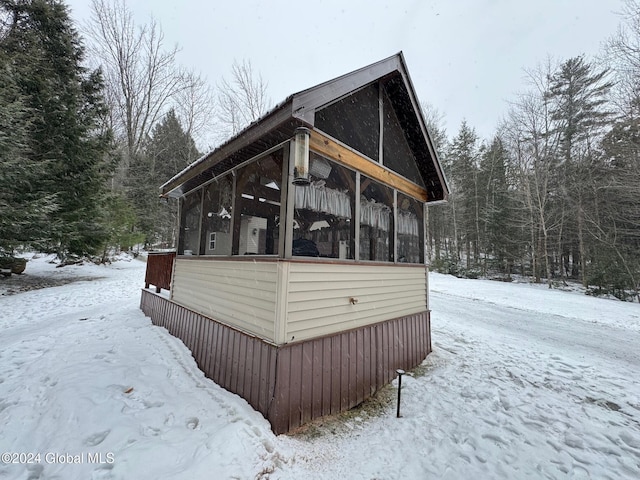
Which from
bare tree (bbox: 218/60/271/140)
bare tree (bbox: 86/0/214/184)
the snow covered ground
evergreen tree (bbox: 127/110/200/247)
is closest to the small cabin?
the snow covered ground

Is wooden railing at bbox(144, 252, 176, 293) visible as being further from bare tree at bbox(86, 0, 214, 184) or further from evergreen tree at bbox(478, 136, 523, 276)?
evergreen tree at bbox(478, 136, 523, 276)

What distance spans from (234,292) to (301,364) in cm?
139

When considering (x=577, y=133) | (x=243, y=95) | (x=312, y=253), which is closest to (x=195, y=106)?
Result: (x=243, y=95)

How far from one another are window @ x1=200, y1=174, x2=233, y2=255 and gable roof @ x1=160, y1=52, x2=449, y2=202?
10.6 inches

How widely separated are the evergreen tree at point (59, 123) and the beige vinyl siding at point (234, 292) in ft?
22.6

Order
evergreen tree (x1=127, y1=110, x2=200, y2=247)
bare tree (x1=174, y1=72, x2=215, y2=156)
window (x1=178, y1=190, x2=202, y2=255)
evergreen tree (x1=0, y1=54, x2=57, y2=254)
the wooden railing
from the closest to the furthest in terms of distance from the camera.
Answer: window (x1=178, y1=190, x2=202, y2=255) → the wooden railing → evergreen tree (x1=0, y1=54, x2=57, y2=254) → evergreen tree (x1=127, y1=110, x2=200, y2=247) → bare tree (x1=174, y1=72, x2=215, y2=156)

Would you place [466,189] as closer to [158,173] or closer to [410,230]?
[410,230]

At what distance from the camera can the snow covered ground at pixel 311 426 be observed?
2381 millimetres

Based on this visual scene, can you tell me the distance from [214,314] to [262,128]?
2850 millimetres

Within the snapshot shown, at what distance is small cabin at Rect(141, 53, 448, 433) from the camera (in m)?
3.05

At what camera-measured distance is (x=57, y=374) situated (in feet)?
11.6

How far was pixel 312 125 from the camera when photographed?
304 centimetres

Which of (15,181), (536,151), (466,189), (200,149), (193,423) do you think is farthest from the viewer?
(466,189)

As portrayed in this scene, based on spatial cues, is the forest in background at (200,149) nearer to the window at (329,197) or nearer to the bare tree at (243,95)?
the bare tree at (243,95)
